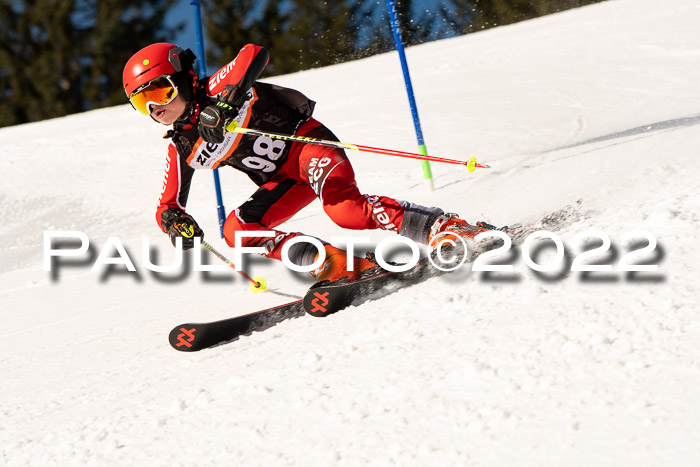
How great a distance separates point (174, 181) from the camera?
3615 mm


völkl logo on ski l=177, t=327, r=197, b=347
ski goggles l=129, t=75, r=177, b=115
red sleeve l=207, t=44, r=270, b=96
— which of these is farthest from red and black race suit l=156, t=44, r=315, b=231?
völkl logo on ski l=177, t=327, r=197, b=347

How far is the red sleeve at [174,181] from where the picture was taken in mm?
3592

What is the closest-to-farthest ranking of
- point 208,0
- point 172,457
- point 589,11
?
point 172,457
point 589,11
point 208,0

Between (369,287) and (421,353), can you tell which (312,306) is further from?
(421,353)

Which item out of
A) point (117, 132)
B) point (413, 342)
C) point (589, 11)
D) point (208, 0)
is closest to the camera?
point (413, 342)

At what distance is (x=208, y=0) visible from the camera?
90.6 ft

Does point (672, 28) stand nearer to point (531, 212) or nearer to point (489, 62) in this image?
point (489, 62)

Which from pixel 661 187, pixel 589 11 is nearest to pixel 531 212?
pixel 661 187

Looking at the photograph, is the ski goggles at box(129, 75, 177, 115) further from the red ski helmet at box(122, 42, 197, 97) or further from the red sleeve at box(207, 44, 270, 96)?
the red sleeve at box(207, 44, 270, 96)

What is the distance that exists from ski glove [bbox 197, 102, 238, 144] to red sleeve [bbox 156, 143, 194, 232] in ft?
0.89

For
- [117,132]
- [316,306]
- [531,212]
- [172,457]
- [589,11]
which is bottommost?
[172,457]

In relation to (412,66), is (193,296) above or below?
below

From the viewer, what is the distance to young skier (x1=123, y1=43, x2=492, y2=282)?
3.32 meters

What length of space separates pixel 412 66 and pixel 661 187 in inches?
326
